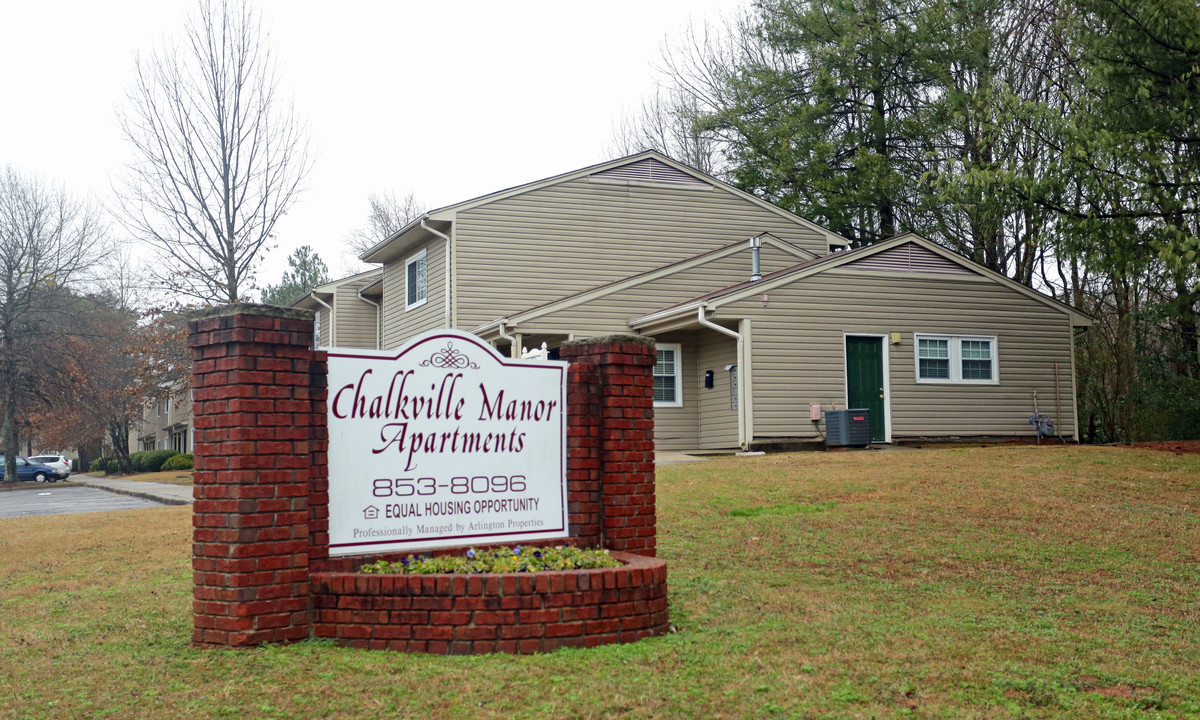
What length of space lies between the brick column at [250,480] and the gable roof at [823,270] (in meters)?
13.0

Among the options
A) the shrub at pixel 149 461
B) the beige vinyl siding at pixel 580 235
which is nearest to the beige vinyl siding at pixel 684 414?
the beige vinyl siding at pixel 580 235

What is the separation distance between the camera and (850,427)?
1869 centimetres

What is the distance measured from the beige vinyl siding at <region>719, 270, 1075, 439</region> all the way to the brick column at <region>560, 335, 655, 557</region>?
11.6m

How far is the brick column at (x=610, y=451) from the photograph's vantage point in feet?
24.1

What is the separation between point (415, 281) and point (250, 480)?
Answer: 17.9 meters

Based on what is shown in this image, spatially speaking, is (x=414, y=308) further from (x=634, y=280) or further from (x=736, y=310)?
(x=736, y=310)

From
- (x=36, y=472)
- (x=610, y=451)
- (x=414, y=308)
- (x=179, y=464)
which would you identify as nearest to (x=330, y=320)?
(x=414, y=308)

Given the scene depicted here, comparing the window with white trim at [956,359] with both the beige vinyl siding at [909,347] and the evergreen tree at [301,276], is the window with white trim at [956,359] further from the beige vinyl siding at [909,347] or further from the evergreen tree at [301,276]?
the evergreen tree at [301,276]

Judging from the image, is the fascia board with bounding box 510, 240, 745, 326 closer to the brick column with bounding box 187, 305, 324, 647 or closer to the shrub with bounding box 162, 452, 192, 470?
the brick column with bounding box 187, 305, 324, 647

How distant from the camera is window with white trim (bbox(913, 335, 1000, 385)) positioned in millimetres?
20219

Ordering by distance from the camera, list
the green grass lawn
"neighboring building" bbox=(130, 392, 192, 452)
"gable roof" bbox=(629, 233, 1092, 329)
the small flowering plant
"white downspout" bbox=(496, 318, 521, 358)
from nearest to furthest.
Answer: the green grass lawn, the small flowering plant, "gable roof" bbox=(629, 233, 1092, 329), "white downspout" bbox=(496, 318, 521, 358), "neighboring building" bbox=(130, 392, 192, 452)

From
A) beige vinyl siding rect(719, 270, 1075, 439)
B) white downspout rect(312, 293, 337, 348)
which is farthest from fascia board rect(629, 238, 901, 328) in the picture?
white downspout rect(312, 293, 337, 348)

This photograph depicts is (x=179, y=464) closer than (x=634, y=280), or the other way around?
(x=634, y=280)

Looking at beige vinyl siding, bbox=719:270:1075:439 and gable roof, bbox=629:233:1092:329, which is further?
beige vinyl siding, bbox=719:270:1075:439
